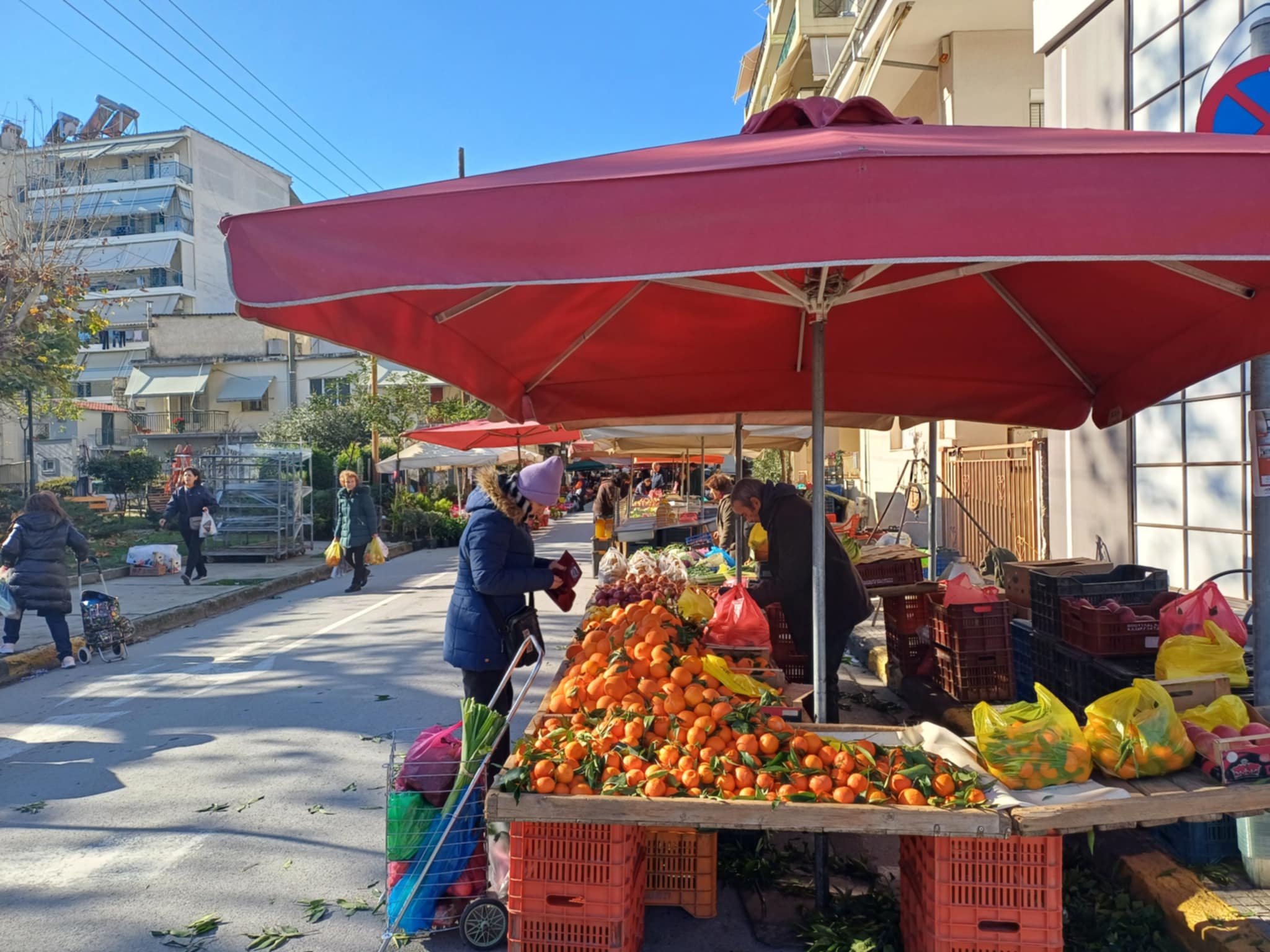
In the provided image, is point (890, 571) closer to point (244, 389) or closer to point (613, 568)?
point (613, 568)

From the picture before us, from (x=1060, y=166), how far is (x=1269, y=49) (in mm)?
2062

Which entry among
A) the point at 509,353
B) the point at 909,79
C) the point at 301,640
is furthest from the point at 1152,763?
the point at 909,79

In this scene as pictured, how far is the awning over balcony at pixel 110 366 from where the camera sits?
55.5 metres

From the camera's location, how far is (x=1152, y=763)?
11.1ft

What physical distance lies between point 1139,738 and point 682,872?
197 cm

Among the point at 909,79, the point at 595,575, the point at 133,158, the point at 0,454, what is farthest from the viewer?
the point at 133,158

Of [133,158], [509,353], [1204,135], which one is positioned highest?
[133,158]

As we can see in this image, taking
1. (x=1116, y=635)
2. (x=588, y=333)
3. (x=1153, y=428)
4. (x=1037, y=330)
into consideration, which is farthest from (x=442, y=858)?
(x=1153, y=428)

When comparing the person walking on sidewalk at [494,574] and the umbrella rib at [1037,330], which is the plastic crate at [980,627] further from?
the person walking on sidewalk at [494,574]

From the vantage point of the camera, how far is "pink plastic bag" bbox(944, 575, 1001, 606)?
657 cm

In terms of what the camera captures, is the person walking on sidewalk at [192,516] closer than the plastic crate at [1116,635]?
No

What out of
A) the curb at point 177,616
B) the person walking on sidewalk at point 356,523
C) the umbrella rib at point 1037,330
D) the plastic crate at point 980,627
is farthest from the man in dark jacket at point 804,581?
the person walking on sidewalk at point 356,523

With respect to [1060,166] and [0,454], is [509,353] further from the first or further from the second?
[0,454]

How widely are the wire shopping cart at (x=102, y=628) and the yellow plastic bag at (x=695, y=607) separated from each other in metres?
7.37
